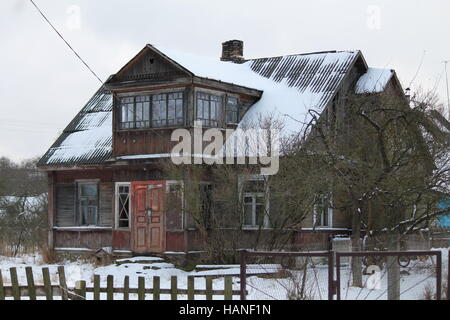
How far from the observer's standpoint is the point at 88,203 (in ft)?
80.0

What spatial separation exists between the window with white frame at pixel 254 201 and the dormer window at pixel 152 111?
9.88 feet

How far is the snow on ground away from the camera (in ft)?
36.0

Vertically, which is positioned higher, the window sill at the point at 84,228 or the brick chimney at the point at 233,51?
the brick chimney at the point at 233,51

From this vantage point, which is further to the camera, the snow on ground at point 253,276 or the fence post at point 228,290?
the snow on ground at point 253,276

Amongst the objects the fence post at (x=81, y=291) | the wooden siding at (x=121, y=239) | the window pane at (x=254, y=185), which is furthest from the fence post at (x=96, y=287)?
the wooden siding at (x=121, y=239)

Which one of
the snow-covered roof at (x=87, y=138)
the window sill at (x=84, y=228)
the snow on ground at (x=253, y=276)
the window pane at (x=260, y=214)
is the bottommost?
the snow on ground at (x=253, y=276)

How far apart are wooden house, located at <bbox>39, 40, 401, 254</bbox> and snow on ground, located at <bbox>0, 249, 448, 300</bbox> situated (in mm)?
1084

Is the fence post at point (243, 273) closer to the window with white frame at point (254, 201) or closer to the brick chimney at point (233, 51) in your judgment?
the window with white frame at point (254, 201)

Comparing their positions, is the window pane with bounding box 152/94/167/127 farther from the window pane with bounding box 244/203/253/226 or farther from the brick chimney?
the brick chimney

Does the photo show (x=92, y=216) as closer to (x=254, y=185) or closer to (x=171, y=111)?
(x=171, y=111)

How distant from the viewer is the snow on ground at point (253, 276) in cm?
1096
